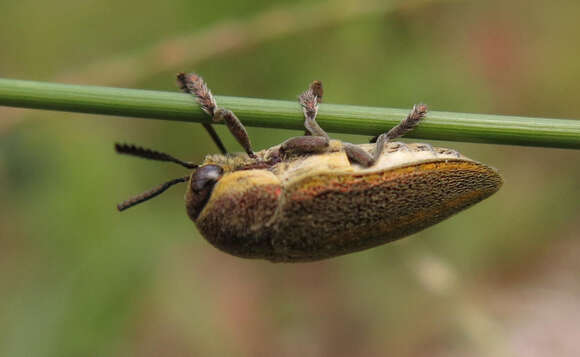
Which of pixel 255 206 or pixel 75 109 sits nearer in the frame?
pixel 75 109

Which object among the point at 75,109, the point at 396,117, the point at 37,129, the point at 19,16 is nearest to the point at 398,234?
the point at 396,117

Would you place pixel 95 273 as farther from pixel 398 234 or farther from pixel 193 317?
pixel 398 234

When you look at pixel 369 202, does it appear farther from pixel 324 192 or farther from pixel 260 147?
pixel 260 147

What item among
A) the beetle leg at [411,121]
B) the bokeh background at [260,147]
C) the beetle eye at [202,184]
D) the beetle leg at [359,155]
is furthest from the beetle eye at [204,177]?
the bokeh background at [260,147]

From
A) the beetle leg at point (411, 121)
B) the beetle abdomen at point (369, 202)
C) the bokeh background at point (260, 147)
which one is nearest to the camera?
the beetle leg at point (411, 121)

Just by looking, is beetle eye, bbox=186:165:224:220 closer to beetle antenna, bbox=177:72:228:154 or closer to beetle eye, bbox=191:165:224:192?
beetle eye, bbox=191:165:224:192

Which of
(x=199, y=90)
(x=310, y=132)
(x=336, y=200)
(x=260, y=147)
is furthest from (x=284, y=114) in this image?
(x=260, y=147)

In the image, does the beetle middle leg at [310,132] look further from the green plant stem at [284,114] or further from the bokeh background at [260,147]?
the bokeh background at [260,147]
